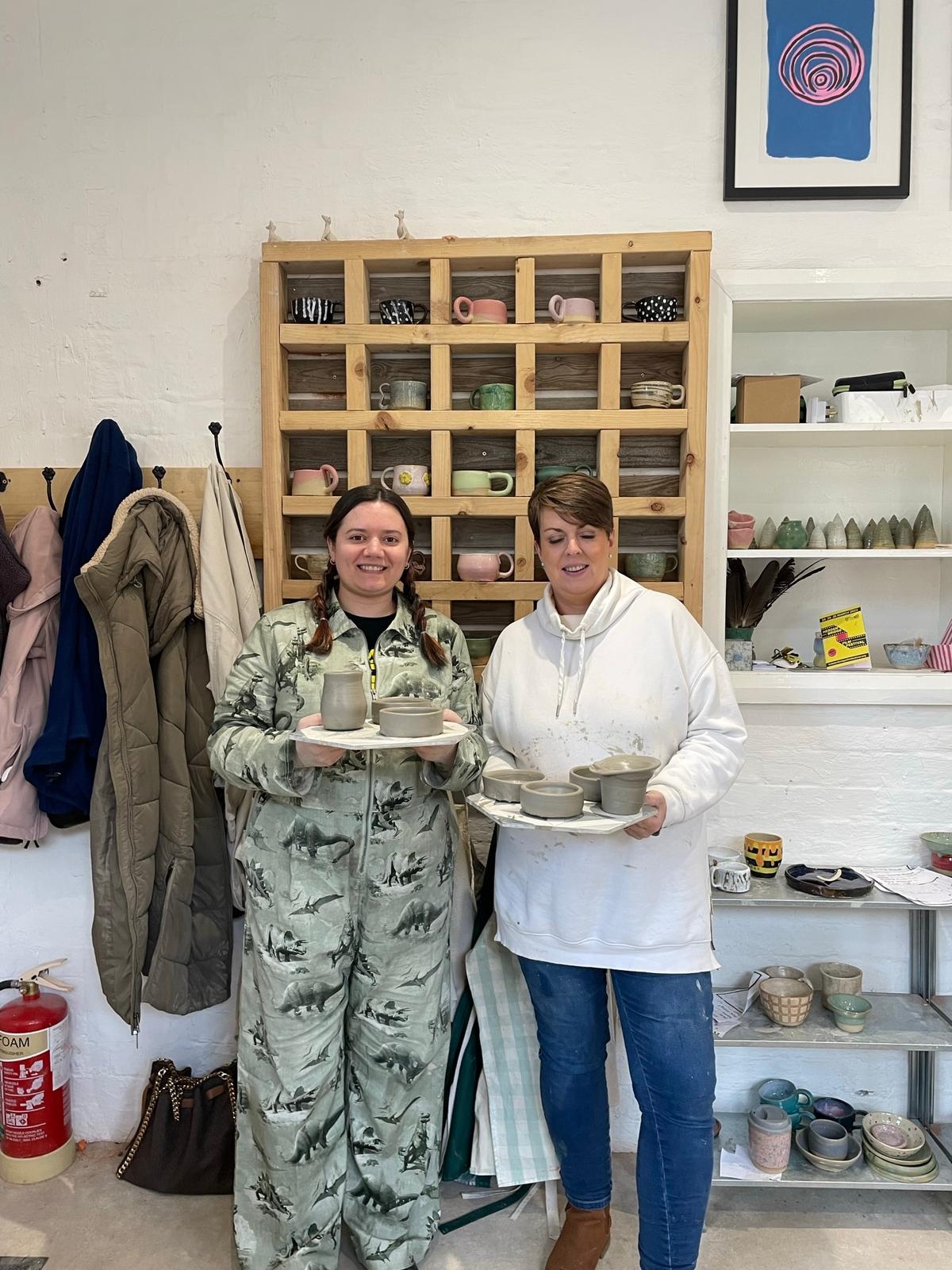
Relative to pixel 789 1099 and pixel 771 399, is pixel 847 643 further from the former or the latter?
pixel 789 1099

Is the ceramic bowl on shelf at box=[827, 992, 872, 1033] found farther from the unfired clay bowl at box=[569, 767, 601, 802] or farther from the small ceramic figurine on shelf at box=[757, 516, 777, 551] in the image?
the small ceramic figurine on shelf at box=[757, 516, 777, 551]

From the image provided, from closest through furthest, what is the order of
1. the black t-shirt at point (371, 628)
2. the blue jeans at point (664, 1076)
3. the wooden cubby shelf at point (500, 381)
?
the blue jeans at point (664, 1076) < the black t-shirt at point (371, 628) < the wooden cubby shelf at point (500, 381)

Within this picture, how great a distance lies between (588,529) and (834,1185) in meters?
1.60

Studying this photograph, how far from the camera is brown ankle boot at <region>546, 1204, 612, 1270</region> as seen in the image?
6.03ft

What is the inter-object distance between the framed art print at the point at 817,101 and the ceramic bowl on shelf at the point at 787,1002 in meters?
1.93

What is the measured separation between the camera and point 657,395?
215 cm

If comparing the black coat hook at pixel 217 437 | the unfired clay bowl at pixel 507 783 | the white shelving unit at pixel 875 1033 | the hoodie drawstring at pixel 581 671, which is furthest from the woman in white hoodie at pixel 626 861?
the black coat hook at pixel 217 437

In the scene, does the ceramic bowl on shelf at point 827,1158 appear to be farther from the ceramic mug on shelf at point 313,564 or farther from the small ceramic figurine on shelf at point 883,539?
the ceramic mug on shelf at point 313,564

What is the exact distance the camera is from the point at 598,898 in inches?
67.4

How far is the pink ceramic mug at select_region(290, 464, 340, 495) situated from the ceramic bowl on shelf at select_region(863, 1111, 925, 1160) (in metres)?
2.03

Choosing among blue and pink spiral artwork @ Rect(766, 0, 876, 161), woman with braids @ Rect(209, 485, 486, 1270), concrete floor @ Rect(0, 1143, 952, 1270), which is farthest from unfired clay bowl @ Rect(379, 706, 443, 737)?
blue and pink spiral artwork @ Rect(766, 0, 876, 161)

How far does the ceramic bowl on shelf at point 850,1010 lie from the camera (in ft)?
6.72

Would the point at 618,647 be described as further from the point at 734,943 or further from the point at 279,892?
the point at 734,943

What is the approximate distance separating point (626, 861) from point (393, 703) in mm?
548
